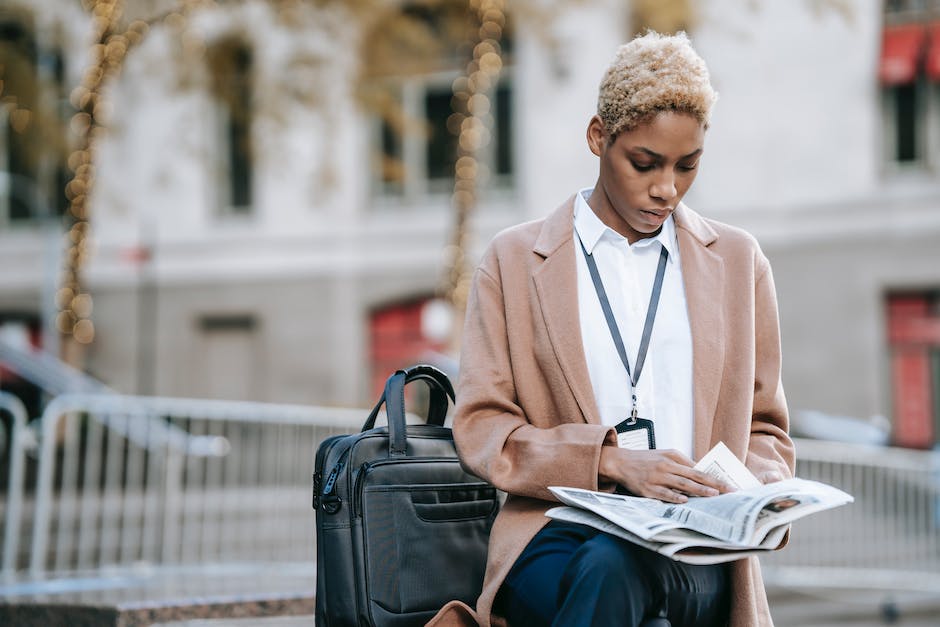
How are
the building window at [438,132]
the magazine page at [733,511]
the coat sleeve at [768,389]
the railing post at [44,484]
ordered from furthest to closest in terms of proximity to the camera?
the building window at [438,132]
the railing post at [44,484]
the coat sleeve at [768,389]
the magazine page at [733,511]

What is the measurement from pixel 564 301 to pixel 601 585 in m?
0.73

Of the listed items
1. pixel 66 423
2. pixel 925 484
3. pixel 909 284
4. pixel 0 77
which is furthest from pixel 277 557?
pixel 909 284

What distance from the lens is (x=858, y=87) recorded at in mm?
18766

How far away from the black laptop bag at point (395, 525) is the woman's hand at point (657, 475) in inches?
20.7

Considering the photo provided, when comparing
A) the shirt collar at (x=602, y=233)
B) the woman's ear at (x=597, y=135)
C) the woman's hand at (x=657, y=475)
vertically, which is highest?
the woman's ear at (x=597, y=135)

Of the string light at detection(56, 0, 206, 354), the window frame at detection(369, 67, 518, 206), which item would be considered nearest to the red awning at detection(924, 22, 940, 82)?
the window frame at detection(369, 67, 518, 206)

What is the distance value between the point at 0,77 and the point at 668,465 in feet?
46.1

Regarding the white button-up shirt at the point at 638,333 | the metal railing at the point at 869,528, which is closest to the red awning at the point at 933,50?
the metal railing at the point at 869,528

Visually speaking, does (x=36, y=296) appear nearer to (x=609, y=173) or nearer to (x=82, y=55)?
(x=82, y=55)

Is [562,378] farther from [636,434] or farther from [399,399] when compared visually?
[399,399]

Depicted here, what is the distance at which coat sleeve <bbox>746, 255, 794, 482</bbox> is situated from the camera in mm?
2892

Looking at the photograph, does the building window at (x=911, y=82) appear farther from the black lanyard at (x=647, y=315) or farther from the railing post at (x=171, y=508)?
the black lanyard at (x=647, y=315)

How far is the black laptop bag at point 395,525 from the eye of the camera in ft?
9.55

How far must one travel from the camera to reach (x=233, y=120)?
62.0 ft
